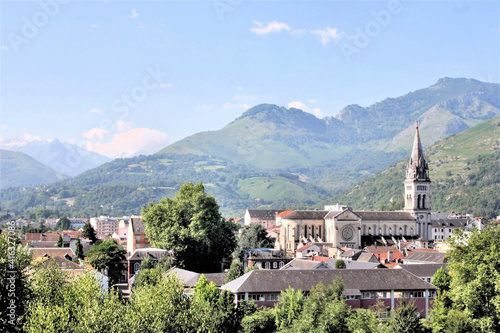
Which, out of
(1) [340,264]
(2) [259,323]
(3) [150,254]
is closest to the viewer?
(2) [259,323]

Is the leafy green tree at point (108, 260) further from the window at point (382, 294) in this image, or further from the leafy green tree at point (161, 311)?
the leafy green tree at point (161, 311)

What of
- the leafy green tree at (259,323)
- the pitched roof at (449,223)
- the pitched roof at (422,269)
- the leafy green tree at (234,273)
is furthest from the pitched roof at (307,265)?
the pitched roof at (449,223)

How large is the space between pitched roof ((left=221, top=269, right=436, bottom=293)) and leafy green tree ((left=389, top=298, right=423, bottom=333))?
6.75m

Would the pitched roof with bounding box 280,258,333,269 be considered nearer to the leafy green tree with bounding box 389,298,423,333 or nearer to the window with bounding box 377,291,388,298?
the window with bounding box 377,291,388,298

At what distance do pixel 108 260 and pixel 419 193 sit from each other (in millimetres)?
66506

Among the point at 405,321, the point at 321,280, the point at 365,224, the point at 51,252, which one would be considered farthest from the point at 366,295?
the point at 365,224

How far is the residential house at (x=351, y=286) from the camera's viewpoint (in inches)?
2131

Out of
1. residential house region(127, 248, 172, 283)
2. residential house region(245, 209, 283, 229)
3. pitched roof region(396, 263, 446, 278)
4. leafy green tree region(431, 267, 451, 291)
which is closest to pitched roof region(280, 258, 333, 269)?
pitched roof region(396, 263, 446, 278)

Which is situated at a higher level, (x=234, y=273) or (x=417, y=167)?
(x=417, y=167)

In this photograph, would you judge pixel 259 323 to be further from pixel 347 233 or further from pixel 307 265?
pixel 347 233

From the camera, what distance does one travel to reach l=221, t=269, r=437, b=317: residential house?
178ft

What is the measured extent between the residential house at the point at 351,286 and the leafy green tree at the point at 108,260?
2709 centimetres

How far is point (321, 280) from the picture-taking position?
56.2 meters

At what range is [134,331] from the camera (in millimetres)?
30844
